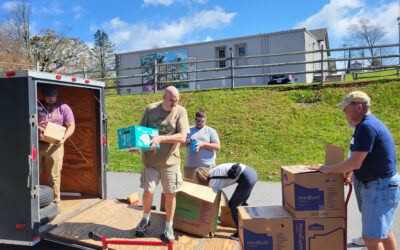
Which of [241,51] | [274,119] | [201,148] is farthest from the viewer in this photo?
[241,51]

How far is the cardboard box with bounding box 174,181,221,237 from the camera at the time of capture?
4.02 m

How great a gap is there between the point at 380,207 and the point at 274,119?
795cm

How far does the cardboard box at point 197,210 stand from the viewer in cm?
402

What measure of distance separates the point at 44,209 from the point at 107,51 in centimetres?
4914

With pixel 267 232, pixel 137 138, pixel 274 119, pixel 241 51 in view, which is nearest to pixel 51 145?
pixel 137 138

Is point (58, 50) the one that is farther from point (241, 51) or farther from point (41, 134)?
point (41, 134)

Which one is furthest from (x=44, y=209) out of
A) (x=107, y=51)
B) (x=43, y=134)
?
(x=107, y=51)

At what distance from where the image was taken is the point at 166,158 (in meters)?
3.85

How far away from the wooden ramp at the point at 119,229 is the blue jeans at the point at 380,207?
5.17 feet

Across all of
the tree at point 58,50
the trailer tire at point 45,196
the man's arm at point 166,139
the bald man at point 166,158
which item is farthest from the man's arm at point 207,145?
the tree at point 58,50

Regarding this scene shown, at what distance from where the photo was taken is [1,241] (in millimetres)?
3553

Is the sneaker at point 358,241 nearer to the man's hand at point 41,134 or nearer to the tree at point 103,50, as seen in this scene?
the man's hand at point 41,134

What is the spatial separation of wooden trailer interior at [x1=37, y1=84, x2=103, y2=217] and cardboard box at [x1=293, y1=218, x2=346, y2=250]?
3452 mm

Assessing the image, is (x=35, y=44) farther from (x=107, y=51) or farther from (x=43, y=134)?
(x=43, y=134)
